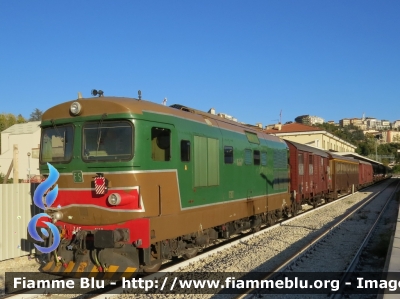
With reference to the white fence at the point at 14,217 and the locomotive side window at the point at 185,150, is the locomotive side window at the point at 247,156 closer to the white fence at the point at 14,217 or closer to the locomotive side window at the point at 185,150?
the locomotive side window at the point at 185,150

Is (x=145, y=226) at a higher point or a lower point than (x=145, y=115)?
lower

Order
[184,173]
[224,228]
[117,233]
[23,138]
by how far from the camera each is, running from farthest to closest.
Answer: [23,138], [224,228], [184,173], [117,233]

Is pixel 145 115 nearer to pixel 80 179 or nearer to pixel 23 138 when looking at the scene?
pixel 80 179

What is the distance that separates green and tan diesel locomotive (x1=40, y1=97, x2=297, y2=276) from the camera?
285 inches

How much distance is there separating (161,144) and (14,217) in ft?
16.4

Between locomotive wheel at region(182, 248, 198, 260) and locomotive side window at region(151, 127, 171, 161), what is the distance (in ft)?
8.40

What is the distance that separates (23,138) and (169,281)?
134 feet

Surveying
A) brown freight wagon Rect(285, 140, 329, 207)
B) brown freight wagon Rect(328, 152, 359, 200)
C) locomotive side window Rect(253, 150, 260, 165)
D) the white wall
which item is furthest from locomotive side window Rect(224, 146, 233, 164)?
the white wall

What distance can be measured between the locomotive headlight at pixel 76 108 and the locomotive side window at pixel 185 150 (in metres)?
2.16

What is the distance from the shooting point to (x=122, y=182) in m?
7.23

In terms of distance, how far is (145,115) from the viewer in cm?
763

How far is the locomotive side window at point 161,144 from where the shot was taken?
788 centimetres

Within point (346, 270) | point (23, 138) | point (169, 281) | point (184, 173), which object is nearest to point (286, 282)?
point (346, 270)

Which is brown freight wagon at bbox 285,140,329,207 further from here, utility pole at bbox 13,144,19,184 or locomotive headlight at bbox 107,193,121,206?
locomotive headlight at bbox 107,193,121,206
